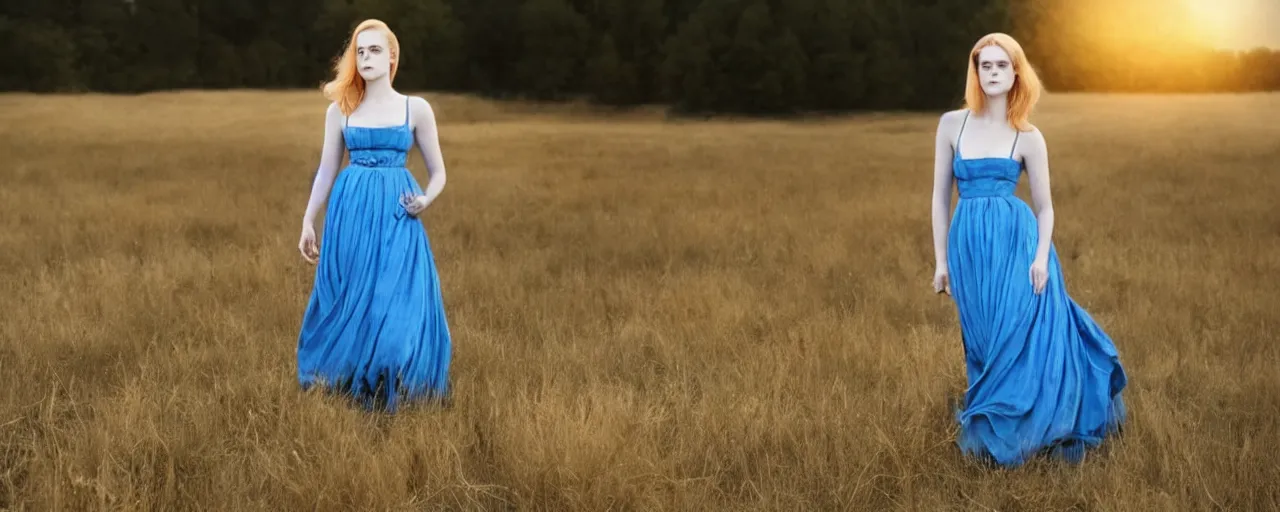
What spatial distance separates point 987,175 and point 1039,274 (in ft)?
1.33

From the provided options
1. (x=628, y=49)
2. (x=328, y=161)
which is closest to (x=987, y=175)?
(x=328, y=161)

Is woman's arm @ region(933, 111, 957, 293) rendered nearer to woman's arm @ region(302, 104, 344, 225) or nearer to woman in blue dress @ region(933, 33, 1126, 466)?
woman in blue dress @ region(933, 33, 1126, 466)

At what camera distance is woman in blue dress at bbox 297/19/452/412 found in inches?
167

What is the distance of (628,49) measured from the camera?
4784 cm

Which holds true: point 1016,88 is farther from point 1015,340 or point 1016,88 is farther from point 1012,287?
point 1015,340

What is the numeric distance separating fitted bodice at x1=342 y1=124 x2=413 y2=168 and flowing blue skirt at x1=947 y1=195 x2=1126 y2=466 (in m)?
2.26

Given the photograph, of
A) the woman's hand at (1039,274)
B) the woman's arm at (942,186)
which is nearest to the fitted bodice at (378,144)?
the woman's arm at (942,186)

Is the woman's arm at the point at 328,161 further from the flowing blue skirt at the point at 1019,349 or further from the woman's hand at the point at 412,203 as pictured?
the flowing blue skirt at the point at 1019,349

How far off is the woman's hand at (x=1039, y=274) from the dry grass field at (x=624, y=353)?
2.27 feet

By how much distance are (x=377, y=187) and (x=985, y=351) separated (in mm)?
2536

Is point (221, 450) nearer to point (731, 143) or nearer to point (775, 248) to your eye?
point (775, 248)

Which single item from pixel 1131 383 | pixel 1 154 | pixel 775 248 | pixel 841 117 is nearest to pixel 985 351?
pixel 1131 383

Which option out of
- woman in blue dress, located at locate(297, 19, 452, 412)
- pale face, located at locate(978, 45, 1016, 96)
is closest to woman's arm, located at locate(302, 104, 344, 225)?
woman in blue dress, located at locate(297, 19, 452, 412)

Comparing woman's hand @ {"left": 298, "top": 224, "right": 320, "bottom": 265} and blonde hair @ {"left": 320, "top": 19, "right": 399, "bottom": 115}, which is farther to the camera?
woman's hand @ {"left": 298, "top": 224, "right": 320, "bottom": 265}
